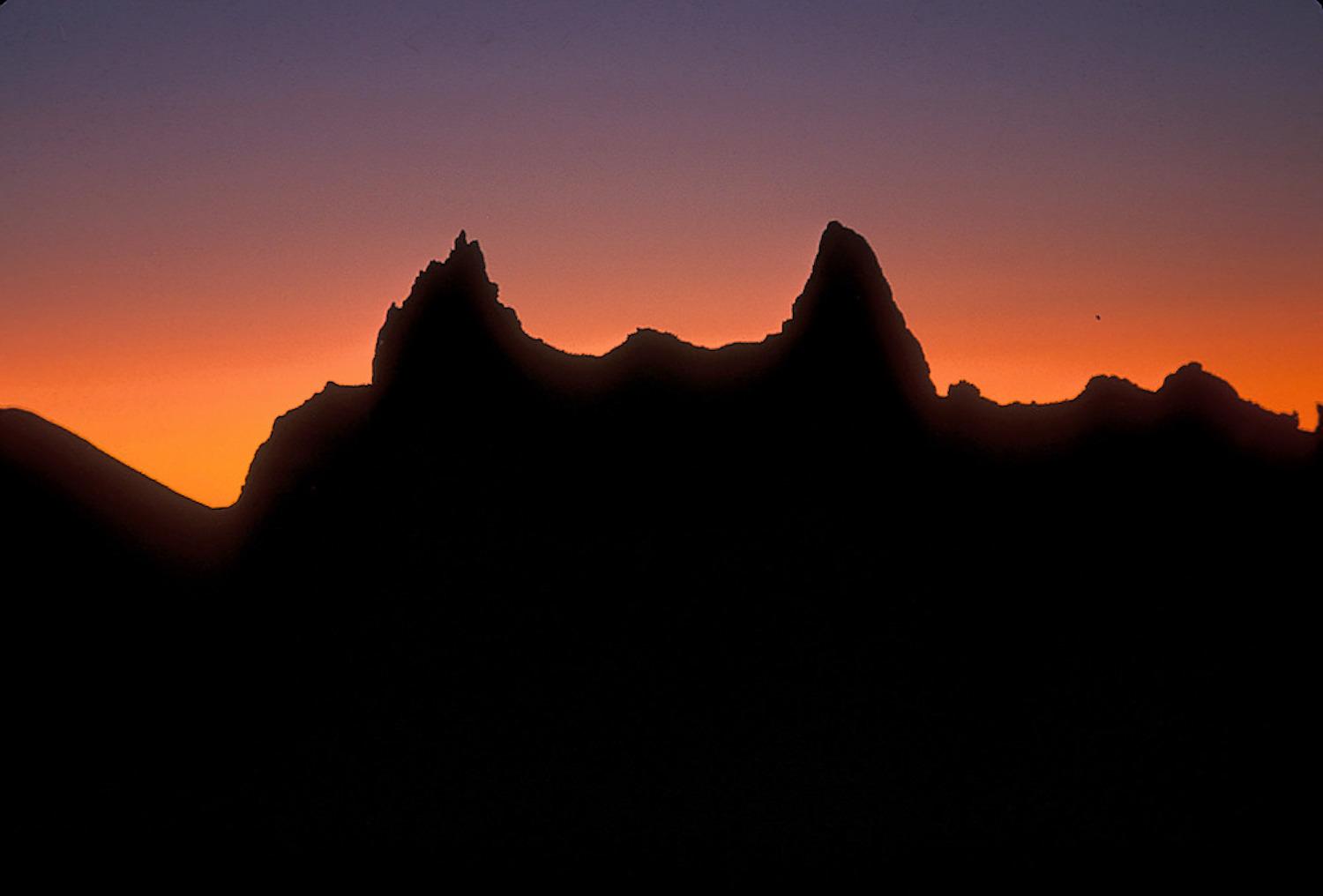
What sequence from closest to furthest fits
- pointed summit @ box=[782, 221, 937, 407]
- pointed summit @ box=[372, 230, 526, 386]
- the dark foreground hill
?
the dark foreground hill, pointed summit @ box=[372, 230, 526, 386], pointed summit @ box=[782, 221, 937, 407]

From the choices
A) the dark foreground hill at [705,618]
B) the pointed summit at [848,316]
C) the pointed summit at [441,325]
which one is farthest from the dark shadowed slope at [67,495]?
the pointed summit at [848,316]

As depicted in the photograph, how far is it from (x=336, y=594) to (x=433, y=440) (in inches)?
407

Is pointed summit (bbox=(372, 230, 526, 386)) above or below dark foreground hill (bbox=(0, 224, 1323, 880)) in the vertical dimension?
above

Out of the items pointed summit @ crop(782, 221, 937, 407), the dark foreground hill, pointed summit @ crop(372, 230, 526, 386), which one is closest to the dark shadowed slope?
the dark foreground hill

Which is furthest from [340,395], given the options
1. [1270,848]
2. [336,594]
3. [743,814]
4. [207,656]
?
[1270,848]

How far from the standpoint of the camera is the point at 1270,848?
181 feet

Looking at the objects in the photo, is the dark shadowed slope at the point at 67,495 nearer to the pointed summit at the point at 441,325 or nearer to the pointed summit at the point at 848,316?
the pointed summit at the point at 441,325

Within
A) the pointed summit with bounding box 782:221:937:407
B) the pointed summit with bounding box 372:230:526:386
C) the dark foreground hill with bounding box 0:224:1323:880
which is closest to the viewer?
the dark foreground hill with bounding box 0:224:1323:880

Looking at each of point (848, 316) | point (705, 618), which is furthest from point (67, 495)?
point (848, 316)

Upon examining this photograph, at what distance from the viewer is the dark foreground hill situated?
56.2 meters

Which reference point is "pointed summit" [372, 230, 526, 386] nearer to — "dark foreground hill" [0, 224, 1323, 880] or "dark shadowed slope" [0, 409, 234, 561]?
"dark foreground hill" [0, 224, 1323, 880]

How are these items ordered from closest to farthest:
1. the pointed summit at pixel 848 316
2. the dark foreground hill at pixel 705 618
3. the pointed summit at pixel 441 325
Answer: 1. the dark foreground hill at pixel 705 618
2. the pointed summit at pixel 441 325
3. the pointed summit at pixel 848 316

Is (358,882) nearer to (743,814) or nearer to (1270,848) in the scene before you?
(743,814)

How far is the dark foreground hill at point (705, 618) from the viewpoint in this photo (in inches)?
2211
